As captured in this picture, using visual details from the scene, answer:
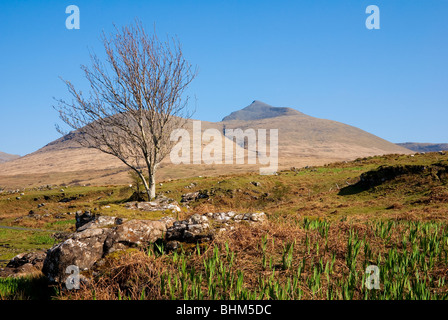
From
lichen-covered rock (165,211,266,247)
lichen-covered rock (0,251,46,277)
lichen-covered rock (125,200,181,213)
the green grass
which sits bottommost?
lichen-covered rock (0,251,46,277)

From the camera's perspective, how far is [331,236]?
8844 millimetres

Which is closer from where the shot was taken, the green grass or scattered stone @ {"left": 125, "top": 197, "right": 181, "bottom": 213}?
the green grass

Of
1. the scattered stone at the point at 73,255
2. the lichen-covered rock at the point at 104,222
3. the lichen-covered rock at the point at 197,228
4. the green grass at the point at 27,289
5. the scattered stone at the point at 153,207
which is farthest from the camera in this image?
the scattered stone at the point at 153,207

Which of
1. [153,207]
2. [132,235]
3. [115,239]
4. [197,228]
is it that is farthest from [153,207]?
[197,228]

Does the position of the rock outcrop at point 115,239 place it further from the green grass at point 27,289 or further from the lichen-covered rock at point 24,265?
the lichen-covered rock at point 24,265

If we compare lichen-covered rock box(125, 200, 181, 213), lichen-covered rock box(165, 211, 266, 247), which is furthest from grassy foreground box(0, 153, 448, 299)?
lichen-covered rock box(125, 200, 181, 213)

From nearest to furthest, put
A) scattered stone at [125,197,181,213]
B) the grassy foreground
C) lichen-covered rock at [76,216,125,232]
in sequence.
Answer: the grassy foreground → lichen-covered rock at [76,216,125,232] → scattered stone at [125,197,181,213]

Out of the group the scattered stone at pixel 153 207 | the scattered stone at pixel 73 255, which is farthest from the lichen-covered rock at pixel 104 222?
the scattered stone at pixel 153 207

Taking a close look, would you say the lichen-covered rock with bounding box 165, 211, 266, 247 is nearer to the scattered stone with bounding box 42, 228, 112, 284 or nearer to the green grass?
the scattered stone with bounding box 42, 228, 112, 284

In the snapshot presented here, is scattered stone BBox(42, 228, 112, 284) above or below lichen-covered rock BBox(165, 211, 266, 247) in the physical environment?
below

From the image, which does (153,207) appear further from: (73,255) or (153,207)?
(73,255)
